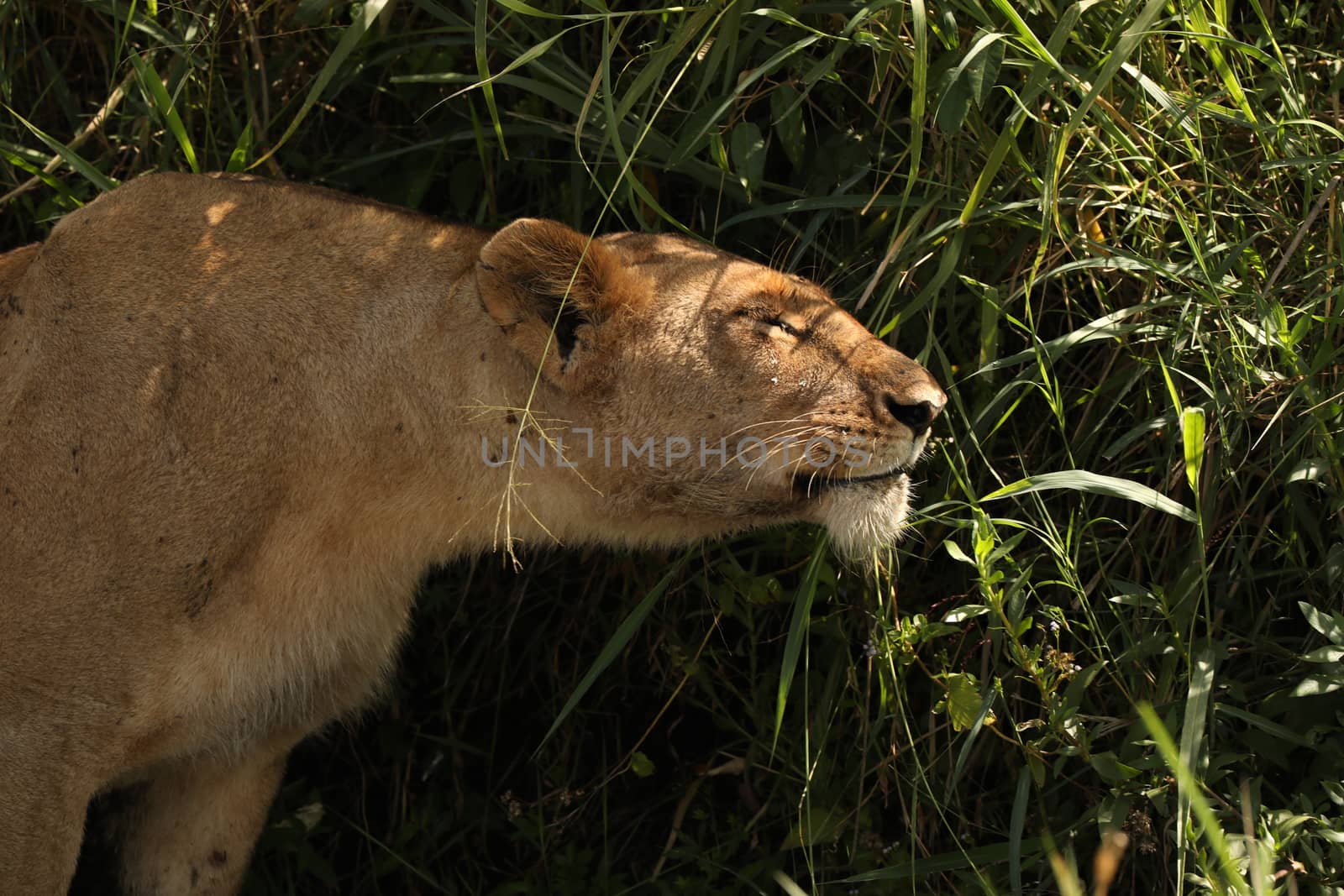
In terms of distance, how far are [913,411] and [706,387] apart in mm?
459

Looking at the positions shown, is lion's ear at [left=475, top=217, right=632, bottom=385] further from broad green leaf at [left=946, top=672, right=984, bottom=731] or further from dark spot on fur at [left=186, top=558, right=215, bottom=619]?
broad green leaf at [left=946, top=672, right=984, bottom=731]

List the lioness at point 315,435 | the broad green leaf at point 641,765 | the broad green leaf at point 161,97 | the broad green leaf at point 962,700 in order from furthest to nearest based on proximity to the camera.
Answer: the broad green leaf at point 641,765
the broad green leaf at point 161,97
the broad green leaf at point 962,700
the lioness at point 315,435

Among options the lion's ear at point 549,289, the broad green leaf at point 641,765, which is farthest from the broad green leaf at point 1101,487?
the broad green leaf at point 641,765

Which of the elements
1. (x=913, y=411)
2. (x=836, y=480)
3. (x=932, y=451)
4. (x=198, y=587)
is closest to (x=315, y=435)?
(x=198, y=587)

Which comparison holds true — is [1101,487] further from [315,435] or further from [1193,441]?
[315,435]

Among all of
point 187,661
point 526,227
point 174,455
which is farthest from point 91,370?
point 526,227

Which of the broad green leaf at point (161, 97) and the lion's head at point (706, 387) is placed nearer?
the lion's head at point (706, 387)

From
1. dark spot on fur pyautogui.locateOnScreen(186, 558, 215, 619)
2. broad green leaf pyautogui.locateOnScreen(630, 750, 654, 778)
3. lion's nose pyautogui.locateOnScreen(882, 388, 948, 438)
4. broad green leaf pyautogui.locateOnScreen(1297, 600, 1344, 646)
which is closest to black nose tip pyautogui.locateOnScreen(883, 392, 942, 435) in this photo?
lion's nose pyautogui.locateOnScreen(882, 388, 948, 438)

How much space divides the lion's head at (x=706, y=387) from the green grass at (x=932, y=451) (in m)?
0.28

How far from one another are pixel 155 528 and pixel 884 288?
1.97 metres

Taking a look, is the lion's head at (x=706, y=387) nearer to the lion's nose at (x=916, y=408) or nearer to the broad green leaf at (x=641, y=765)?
the lion's nose at (x=916, y=408)

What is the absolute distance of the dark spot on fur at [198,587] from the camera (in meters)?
2.92

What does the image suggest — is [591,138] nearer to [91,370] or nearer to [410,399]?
[410,399]

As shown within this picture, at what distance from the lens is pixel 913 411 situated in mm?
3021
